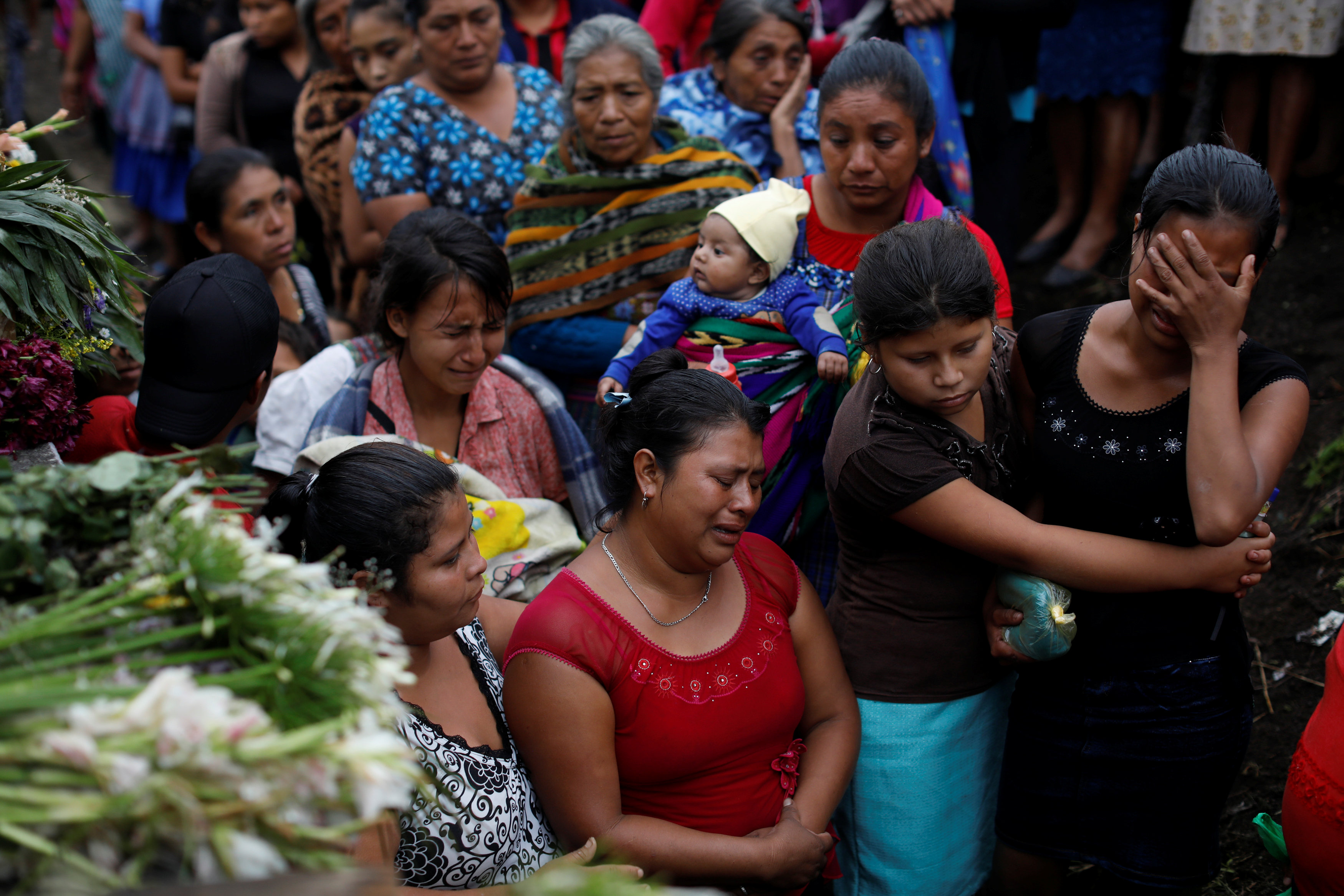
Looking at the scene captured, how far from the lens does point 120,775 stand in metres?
0.93

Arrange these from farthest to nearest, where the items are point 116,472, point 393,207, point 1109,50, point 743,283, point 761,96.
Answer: point 1109,50 < point 761,96 < point 393,207 < point 743,283 < point 116,472

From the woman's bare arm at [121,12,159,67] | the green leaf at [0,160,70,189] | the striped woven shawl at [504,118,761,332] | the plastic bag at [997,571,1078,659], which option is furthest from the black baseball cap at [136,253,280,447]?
the woman's bare arm at [121,12,159,67]

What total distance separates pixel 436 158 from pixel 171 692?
322 cm

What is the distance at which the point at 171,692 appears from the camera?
0.97 metres

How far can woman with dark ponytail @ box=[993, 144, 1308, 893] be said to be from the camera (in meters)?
2.02

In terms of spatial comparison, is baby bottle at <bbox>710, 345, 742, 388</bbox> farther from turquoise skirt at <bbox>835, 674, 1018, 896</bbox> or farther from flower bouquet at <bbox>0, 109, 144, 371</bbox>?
flower bouquet at <bbox>0, 109, 144, 371</bbox>

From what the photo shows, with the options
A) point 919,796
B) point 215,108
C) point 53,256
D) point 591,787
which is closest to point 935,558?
point 919,796

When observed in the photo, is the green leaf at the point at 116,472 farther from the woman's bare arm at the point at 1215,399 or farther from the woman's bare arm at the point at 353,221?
the woman's bare arm at the point at 353,221

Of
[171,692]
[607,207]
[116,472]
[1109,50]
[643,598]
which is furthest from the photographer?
[1109,50]

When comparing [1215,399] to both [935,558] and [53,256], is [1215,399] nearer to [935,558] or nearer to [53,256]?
[935,558]

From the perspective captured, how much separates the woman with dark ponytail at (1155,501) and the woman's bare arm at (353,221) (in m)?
2.82

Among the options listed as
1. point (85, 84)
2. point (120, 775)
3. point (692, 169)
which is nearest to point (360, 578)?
point (120, 775)

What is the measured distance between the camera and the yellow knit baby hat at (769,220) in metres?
2.96

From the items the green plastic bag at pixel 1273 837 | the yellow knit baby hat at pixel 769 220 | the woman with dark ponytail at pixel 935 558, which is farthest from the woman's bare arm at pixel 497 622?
the green plastic bag at pixel 1273 837
